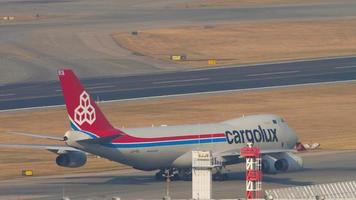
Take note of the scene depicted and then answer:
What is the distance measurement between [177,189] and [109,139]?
5.72 m

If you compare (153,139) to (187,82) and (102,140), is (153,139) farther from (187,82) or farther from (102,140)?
(187,82)

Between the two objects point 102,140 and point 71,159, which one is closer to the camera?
point 102,140

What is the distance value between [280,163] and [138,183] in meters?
10.7

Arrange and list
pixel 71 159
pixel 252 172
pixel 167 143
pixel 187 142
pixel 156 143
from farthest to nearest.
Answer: pixel 71 159 → pixel 187 142 → pixel 167 143 → pixel 156 143 → pixel 252 172

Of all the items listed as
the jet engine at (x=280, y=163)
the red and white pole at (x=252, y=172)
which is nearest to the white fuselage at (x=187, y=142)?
the jet engine at (x=280, y=163)

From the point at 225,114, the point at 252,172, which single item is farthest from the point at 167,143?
the point at 225,114

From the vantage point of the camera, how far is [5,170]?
342 ft

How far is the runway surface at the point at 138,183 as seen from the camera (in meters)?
89.9

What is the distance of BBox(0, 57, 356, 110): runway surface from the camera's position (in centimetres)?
15362

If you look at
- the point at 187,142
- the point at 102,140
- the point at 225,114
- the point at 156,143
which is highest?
the point at 225,114

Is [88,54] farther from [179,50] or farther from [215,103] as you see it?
[215,103]

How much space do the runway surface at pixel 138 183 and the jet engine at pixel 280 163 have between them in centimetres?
61

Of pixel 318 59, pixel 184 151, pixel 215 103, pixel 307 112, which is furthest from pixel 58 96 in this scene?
pixel 184 151

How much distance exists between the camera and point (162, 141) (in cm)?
9575
